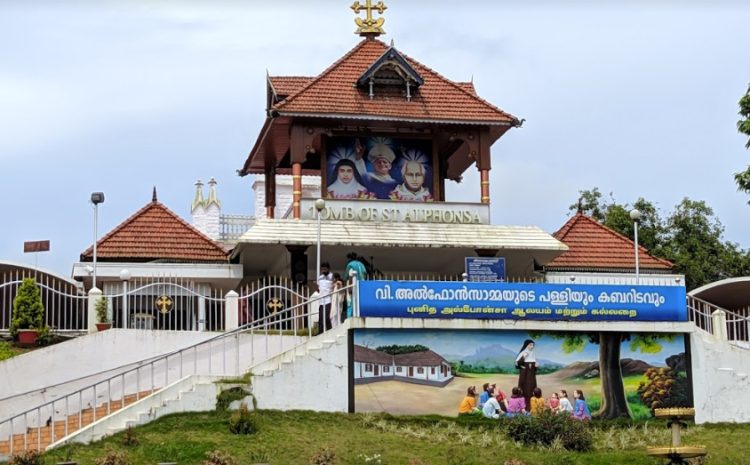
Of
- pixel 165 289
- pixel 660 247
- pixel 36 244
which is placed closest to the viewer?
pixel 165 289

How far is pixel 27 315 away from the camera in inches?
1133

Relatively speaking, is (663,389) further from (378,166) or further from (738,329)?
(378,166)

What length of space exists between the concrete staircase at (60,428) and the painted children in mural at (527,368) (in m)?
7.04

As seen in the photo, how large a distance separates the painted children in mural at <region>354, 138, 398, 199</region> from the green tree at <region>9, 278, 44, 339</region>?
9486 mm

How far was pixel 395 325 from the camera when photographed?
26.9 meters

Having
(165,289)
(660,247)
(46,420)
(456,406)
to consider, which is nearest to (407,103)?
(165,289)

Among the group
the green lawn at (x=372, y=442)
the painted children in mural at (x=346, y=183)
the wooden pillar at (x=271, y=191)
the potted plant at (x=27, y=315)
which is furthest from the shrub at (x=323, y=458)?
the wooden pillar at (x=271, y=191)

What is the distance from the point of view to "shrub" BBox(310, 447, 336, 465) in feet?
73.3

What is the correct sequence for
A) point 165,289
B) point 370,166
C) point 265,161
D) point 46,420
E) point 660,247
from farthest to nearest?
point 660,247 → point 265,161 → point 370,166 → point 165,289 → point 46,420

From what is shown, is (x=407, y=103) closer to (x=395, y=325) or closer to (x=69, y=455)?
(x=395, y=325)

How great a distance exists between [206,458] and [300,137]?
495 inches

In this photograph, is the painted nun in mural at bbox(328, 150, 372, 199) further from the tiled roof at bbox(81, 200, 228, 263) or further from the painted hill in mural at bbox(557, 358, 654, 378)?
the painted hill in mural at bbox(557, 358, 654, 378)

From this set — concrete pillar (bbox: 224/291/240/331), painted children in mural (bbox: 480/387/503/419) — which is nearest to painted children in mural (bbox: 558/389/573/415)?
painted children in mural (bbox: 480/387/503/419)

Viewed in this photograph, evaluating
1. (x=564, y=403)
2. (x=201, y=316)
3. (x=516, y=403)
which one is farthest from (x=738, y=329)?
(x=201, y=316)
